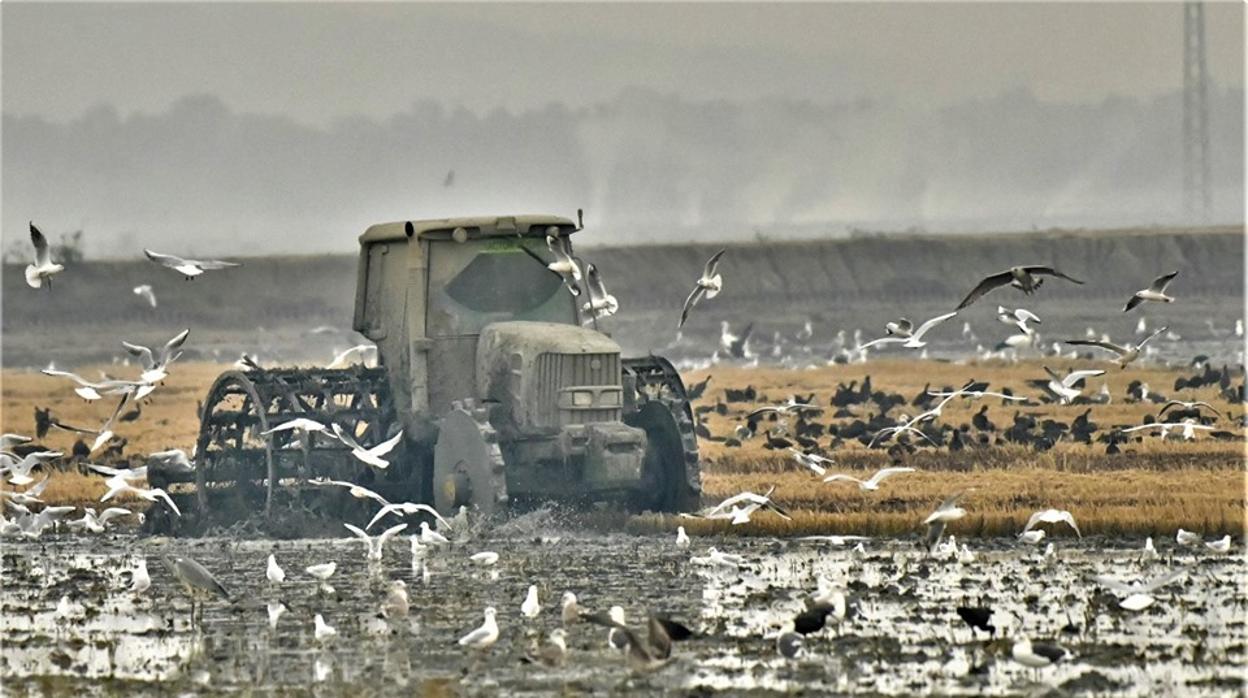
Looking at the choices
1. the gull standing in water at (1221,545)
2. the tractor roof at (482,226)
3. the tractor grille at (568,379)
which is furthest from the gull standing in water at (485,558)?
the gull standing in water at (1221,545)

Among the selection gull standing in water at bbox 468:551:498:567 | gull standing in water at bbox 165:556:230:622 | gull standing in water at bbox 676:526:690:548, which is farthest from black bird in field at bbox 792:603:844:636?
gull standing in water at bbox 676:526:690:548

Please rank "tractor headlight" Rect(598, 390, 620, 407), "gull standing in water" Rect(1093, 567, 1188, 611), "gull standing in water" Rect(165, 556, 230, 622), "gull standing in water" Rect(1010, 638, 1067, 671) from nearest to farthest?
Result: "gull standing in water" Rect(1010, 638, 1067, 671)
"gull standing in water" Rect(1093, 567, 1188, 611)
"gull standing in water" Rect(165, 556, 230, 622)
"tractor headlight" Rect(598, 390, 620, 407)

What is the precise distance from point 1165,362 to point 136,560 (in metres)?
38.6

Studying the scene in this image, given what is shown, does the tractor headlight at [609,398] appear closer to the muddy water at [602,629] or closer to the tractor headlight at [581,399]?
the tractor headlight at [581,399]

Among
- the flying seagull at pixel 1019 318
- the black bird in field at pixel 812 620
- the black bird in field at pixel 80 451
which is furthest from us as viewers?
the black bird in field at pixel 80 451

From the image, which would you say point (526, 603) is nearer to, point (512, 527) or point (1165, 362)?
point (512, 527)

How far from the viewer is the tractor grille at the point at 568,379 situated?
24578 mm

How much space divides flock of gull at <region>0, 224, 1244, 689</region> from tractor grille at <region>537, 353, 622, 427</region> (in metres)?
1.10

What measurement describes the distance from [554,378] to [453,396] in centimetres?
168

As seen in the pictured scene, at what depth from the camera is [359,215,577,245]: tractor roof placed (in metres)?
25.6

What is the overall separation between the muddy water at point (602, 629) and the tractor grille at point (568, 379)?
1.19 m

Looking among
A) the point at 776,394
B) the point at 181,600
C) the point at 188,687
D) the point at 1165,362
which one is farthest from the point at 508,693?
the point at 1165,362

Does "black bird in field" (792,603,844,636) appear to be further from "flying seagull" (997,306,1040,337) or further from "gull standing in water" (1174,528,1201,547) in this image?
"flying seagull" (997,306,1040,337)

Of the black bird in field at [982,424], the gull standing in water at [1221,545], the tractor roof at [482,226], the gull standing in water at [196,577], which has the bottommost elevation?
the gull standing in water at [196,577]
